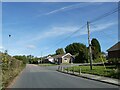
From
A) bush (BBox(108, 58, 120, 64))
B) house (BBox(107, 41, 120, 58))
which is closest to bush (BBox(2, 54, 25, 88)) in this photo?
bush (BBox(108, 58, 120, 64))

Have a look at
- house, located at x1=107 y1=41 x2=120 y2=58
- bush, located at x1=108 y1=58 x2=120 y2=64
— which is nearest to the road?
bush, located at x1=108 y1=58 x2=120 y2=64

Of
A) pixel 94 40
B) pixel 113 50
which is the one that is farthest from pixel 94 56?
pixel 113 50

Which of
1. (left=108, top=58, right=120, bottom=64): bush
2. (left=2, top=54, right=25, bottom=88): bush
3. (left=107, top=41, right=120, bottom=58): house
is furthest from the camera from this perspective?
(left=107, top=41, right=120, bottom=58): house

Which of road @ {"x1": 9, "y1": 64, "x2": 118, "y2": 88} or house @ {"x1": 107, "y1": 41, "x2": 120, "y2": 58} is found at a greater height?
house @ {"x1": 107, "y1": 41, "x2": 120, "y2": 58}

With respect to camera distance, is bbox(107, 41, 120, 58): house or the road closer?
the road

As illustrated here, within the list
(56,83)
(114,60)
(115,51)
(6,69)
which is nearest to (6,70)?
(6,69)

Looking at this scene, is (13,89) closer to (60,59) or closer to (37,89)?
(37,89)

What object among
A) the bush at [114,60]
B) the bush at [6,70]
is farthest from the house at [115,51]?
the bush at [6,70]

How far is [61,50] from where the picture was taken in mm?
196625

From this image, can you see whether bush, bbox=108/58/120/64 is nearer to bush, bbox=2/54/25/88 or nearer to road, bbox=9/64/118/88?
road, bbox=9/64/118/88

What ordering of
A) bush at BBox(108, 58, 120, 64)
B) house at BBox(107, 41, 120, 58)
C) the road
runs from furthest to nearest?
1. house at BBox(107, 41, 120, 58)
2. bush at BBox(108, 58, 120, 64)
3. the road

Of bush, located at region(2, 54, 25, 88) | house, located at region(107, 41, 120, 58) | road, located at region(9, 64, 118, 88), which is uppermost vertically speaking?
house, located at region(107, 41, 120, 58)

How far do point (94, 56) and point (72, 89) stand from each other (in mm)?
89046

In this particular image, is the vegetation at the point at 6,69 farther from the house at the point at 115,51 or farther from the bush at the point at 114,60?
the house at the point at 115,51
